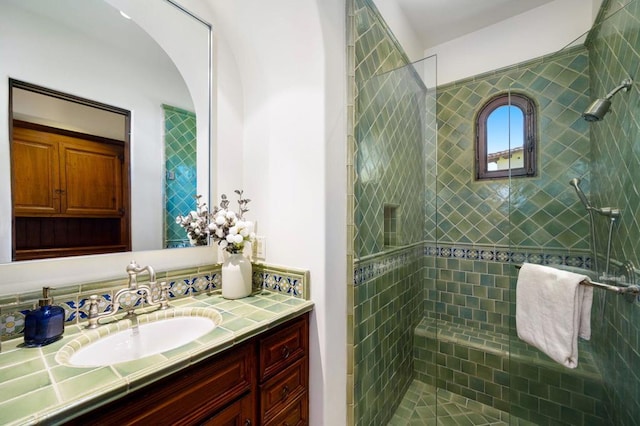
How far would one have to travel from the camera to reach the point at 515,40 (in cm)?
205

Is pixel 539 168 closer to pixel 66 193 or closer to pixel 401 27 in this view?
pixel 401 27

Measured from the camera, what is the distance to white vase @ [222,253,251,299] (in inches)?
49.6

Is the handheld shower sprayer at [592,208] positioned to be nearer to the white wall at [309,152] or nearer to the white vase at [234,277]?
the white wall at [309,152]

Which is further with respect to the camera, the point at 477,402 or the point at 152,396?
the point at 477,402

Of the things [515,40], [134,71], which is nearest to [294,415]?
[134,71]

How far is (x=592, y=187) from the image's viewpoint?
1.43 metres

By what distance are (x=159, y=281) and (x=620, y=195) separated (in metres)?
2.18

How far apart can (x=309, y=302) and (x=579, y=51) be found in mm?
2300

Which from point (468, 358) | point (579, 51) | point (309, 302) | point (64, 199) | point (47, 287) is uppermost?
point (579, 51)

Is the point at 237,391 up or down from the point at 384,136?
down

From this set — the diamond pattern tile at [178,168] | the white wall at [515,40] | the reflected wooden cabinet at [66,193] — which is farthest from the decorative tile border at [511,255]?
the reflected wooden cabinet at [66,193]

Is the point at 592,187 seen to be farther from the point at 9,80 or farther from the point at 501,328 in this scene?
the point at 9,80

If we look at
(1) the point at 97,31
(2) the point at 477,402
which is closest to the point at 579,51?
(2) the point at 477,402

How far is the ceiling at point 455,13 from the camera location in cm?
191
